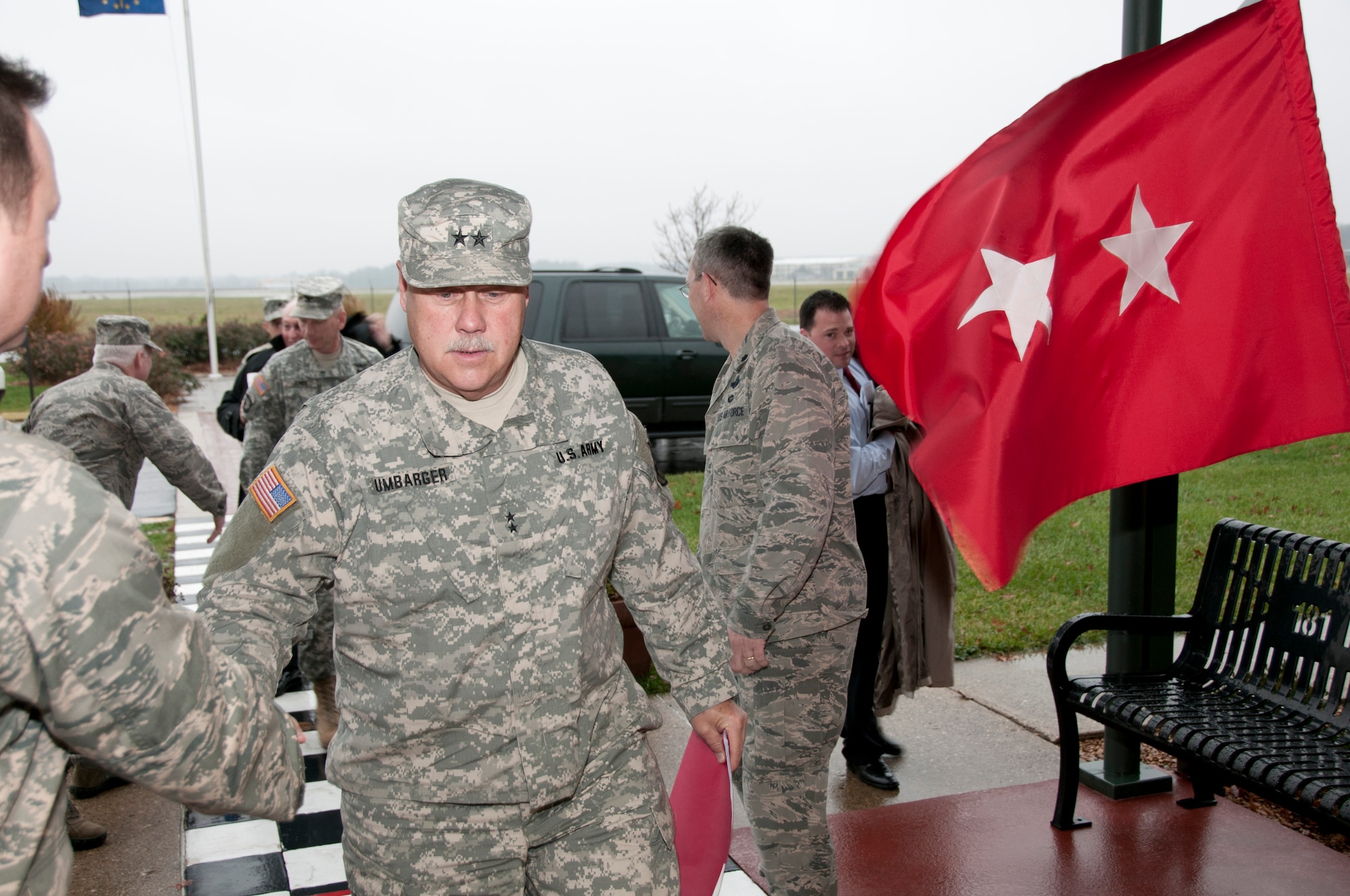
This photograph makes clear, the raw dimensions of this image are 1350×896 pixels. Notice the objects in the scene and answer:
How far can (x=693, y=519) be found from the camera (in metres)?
9.70

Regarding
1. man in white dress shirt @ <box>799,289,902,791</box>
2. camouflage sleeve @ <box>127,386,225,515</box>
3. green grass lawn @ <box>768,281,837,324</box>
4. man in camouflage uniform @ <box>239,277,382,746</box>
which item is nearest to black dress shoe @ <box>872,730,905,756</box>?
man in white dress shirt @ <box>799,289,902,791</box>

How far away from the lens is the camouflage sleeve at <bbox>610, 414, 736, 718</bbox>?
2.38 metres

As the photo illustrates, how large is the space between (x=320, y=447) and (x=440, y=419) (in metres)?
0.24

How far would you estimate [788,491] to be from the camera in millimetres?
3168

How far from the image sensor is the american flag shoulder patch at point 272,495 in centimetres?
201

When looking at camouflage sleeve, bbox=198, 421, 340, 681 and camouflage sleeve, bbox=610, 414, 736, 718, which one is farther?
camouflage sleeve, bbox=610, 414, 736, 718

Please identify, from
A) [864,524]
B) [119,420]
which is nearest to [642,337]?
[119,420]

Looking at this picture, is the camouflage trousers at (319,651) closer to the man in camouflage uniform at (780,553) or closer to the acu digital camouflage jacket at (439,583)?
the man in camouflage uniform at (780,553)

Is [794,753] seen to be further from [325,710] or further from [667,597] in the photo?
[325,710]

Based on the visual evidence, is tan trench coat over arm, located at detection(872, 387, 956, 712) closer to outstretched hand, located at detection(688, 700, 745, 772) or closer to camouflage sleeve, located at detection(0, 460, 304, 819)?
outstretched hand, located at detection(688, 700, 745, 772)

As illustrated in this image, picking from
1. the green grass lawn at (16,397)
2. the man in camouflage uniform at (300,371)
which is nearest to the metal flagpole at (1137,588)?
the man in camouflage uniform at (300,371)

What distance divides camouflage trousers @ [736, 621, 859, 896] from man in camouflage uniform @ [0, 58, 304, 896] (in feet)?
7.06

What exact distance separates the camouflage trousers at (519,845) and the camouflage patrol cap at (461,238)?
3.30 ft

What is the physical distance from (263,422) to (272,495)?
12.6ft
